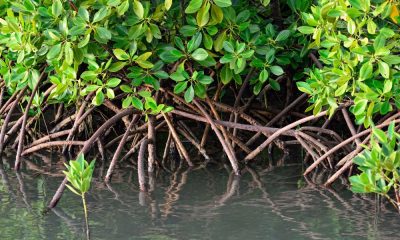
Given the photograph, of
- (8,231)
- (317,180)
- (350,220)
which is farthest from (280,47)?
(8,231)

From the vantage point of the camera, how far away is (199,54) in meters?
5.41

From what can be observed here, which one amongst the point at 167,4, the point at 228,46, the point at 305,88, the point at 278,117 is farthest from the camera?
the point at 278,117

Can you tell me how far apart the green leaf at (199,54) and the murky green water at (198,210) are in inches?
32.2

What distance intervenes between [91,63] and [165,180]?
1000 millimetres

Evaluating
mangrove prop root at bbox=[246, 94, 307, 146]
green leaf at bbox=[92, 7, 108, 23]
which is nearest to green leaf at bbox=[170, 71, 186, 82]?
green leaf at bbox=[92, 7, 108, 23]

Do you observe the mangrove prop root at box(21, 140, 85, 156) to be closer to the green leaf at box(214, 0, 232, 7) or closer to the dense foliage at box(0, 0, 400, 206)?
the dense foliage at box(0, 0, 400, 206)

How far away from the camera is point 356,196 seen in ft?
17.8

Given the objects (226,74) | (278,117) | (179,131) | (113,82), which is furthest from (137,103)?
(278,117)

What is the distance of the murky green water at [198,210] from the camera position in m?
4.76

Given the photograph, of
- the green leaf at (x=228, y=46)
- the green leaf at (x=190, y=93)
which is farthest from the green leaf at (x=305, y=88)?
the green leaf at (x=190, y=93)

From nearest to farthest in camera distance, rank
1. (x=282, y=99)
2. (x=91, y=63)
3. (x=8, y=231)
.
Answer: (x=8, y=231) → (x=91, y=63) → (x=282, y=99)

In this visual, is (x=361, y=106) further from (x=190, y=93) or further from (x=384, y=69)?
(x=190, y=93)

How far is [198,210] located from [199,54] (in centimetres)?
90

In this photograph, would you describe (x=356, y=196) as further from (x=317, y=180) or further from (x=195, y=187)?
(x=195, y=187)
